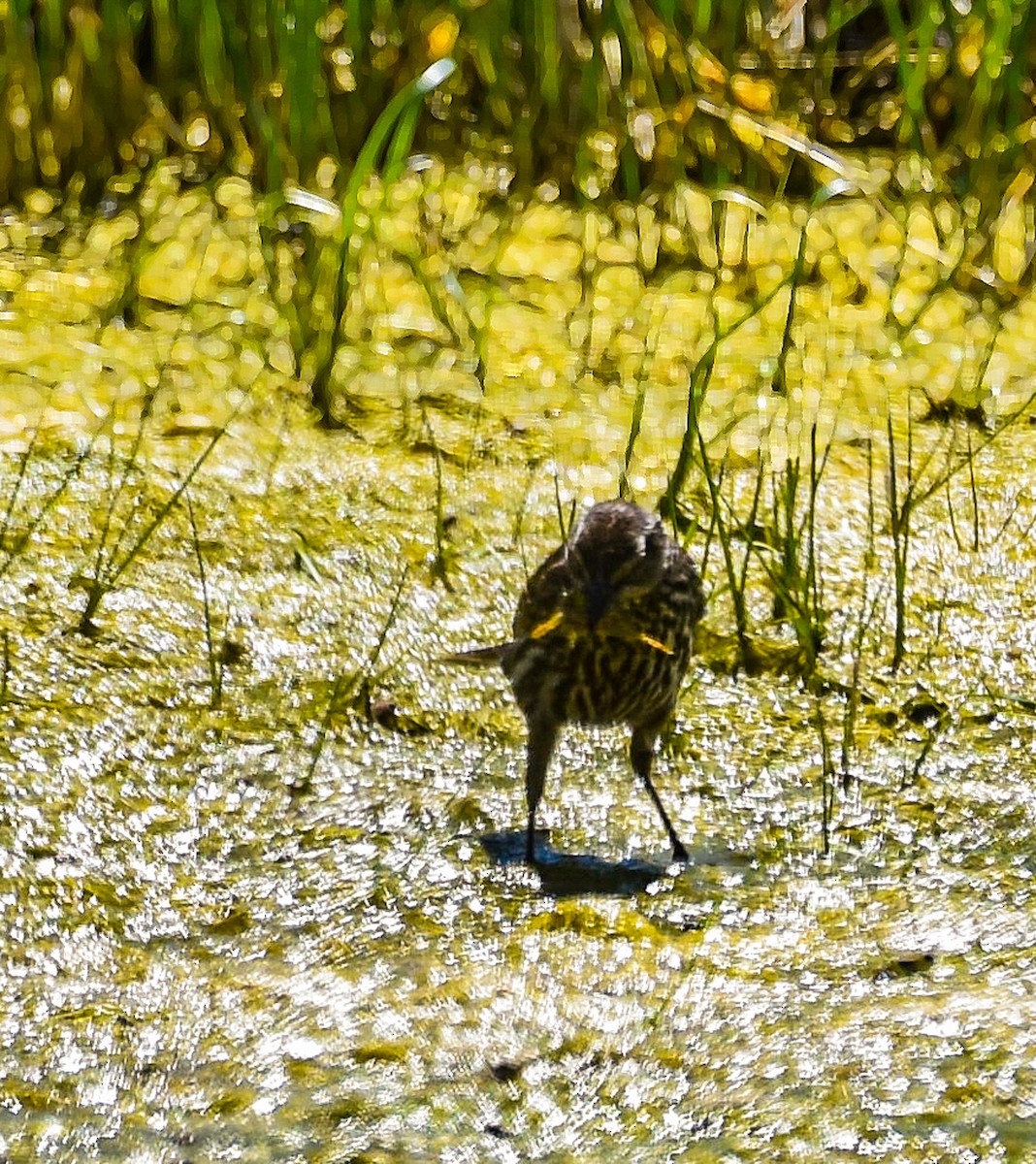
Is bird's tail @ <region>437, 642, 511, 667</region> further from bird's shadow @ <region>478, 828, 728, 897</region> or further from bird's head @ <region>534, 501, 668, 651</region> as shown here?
bird's shadow @ <region>478, 828, 728, 897</region>

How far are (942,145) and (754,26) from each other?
0.71m

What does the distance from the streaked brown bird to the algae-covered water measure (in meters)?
0.15

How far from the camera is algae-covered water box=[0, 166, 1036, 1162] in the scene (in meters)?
2.78

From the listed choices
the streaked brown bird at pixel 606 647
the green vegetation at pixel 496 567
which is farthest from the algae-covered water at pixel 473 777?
the streaked brown bird at pixel 606 647

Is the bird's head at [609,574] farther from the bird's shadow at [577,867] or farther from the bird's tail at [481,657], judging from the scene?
the bird's shadow at [577,867]

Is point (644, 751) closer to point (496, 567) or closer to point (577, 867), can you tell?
point (577, 867)

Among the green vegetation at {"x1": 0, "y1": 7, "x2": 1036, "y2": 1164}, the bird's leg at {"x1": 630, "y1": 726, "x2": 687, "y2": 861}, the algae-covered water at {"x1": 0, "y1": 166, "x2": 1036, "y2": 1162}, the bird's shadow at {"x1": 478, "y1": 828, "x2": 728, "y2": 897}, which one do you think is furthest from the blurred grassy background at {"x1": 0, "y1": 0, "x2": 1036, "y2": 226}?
the bird's shadow at {"x1": 478, "y1": 828, "x2": 728, "y2": 897}

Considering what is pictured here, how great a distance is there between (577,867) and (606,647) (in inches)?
15.4

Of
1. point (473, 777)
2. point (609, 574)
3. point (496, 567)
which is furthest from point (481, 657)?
point (496, 567)

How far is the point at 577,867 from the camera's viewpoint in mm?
3551

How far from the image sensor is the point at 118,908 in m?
3.28

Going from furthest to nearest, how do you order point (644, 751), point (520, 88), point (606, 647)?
point (520, 88) → point (644, 751) → point (606, 647)

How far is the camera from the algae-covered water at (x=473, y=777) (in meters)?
2.78

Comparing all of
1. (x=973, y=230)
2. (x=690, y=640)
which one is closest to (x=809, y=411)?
(x=973, y=230)
